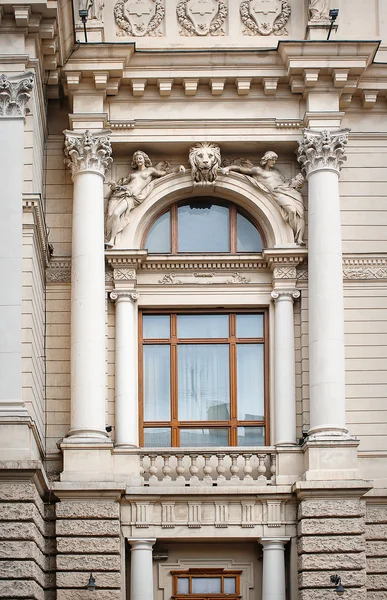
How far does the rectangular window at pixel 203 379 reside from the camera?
102 feet

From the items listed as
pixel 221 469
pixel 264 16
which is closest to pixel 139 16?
pixel 264 16

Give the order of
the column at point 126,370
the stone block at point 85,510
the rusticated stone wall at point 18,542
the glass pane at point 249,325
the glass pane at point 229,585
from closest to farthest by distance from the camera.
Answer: the rusticated stone wall at point 18,542 → the stone block at point 85,510 → the glass pane at point 229,585 → the column at point 126,370 → the glass pane at point 249,325

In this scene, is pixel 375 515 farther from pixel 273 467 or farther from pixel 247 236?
pixel 247 236

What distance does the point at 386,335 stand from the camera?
1226 inches

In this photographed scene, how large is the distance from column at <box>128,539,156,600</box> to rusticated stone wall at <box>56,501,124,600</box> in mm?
619

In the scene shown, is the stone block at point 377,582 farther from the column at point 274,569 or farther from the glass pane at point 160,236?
the glass pane at point 160,236

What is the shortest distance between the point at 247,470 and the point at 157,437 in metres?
1.87

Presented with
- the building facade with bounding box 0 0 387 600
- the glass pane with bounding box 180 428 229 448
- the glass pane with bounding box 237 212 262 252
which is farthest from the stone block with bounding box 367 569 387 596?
the glass pane with bounding box 237 212 262 252

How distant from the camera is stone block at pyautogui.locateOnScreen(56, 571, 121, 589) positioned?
2877 centimetres

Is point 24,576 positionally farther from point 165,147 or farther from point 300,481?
point 165,147

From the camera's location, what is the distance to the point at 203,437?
1225 inches

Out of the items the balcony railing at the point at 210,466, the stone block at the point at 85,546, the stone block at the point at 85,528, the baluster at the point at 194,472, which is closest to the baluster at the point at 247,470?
the balcony railing at the point at 210,466

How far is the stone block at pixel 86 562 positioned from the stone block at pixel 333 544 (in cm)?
319

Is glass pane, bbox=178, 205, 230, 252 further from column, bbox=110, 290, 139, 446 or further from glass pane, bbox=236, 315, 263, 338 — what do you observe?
column, bbox=110, 290, 139, 446
